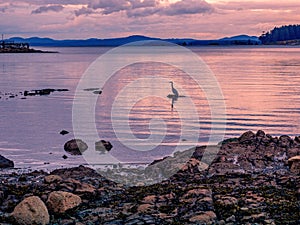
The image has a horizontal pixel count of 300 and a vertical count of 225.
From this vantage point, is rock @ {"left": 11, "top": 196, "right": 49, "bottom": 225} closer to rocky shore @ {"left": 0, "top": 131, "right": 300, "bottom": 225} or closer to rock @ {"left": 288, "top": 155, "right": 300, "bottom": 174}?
rocky shore @ {"left": 0, "top": 131, "right": 300, "bottom": 225}

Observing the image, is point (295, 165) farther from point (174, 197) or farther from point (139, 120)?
point (139, 120)

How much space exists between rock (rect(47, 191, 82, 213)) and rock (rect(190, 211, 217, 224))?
12.2 feet

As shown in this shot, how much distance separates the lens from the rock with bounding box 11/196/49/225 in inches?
540

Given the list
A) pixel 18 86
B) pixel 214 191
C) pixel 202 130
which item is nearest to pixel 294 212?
pixel 214 191

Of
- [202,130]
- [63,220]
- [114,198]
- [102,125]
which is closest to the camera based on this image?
[63,220]

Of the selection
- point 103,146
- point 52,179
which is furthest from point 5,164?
point 103,146

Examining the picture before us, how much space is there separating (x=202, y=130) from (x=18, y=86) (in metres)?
46.2

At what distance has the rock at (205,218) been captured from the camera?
44.2 feet

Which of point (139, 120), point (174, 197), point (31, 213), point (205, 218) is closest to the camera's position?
point (205, 218)

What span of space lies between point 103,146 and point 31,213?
1571 centimetres

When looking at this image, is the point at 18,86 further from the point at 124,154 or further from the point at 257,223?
the point at 257,223

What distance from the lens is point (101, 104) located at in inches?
2050

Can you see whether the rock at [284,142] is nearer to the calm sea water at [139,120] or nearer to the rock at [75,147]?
the calm sea water at [139,120]

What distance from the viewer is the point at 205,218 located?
536 inches
